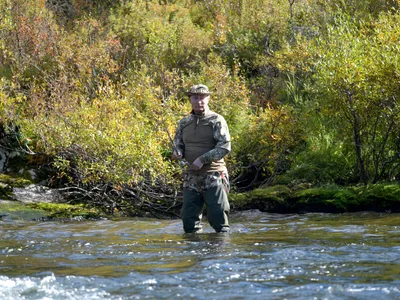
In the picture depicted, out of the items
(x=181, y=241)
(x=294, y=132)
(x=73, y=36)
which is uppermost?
(x=73, y=36)

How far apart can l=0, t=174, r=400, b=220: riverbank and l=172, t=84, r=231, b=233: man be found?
4.47 meters

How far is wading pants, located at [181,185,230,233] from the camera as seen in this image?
8836mm

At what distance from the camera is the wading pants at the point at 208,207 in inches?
348

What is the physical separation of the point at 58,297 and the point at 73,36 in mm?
15888

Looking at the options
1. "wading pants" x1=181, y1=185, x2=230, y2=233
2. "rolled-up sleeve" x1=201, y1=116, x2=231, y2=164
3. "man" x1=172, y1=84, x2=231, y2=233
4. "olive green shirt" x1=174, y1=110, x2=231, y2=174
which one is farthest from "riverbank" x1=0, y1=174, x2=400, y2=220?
"rolled-up sleeve" x1=201, y1=116, x2=231, y2=164

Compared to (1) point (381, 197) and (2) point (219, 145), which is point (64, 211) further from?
(1) point (381, 197)

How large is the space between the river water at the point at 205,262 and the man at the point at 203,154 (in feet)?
1.32

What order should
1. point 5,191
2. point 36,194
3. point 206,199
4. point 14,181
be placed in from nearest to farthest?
point 206,199
point 5,191
point 36,194
point 14,181

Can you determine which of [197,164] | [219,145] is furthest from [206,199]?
[219,145]

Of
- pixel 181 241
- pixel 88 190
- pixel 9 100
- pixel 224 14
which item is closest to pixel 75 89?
pixel 9 100

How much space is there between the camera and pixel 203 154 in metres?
8.77

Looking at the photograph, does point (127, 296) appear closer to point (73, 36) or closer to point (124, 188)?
point (124, 188)

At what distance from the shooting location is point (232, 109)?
1473cm

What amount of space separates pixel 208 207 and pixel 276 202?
184 inches
